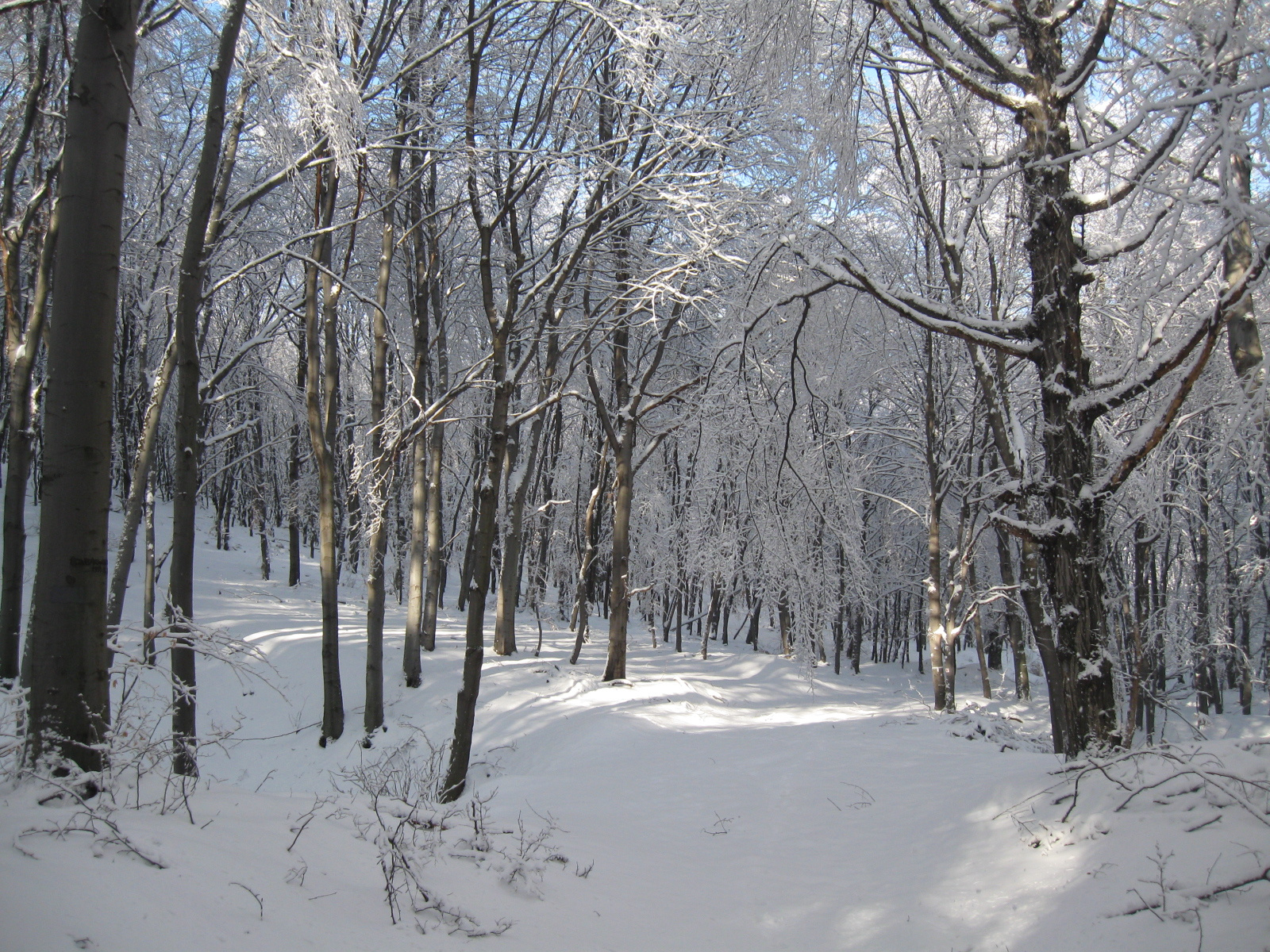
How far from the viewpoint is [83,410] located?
2.86m

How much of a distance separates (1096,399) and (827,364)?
4417mm

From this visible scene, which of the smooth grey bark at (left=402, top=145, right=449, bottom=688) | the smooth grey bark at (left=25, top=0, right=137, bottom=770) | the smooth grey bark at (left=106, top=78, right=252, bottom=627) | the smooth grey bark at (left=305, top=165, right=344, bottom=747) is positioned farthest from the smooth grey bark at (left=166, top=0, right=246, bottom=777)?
the smooth grey bark at (left=402, top=145, right=449, bottom=688)

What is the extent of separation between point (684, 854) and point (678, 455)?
1018 cm

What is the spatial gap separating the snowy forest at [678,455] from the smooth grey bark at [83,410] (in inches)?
0.7

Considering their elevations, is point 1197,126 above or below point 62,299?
above

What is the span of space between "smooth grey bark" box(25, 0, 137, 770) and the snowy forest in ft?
0.05

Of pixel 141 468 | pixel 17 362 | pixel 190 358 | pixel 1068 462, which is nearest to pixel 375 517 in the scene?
pixel 141 468

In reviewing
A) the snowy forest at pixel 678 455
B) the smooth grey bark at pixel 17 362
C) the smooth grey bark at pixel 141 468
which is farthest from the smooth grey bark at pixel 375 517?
the smooth grey bark at pixel 17 362

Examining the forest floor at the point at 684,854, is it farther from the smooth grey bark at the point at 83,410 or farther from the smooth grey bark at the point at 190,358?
the smooth grey bark at the point at 190,358

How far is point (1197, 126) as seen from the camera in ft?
9.83

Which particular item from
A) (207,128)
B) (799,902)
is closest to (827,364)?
(799,902)

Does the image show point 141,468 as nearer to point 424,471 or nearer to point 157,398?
point 157,398

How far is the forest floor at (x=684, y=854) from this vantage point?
2283 mm

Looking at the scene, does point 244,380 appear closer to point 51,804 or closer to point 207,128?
point 207,128
